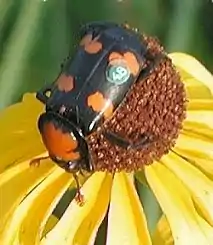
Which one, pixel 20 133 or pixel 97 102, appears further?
pixel 20 133

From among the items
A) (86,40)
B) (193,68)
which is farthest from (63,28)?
(86,40)

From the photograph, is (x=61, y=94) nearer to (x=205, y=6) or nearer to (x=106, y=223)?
(x=106, y=223)

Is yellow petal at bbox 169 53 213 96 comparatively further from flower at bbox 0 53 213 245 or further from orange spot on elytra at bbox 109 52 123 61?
orange spot on elytra at bbox 109 52 123 61

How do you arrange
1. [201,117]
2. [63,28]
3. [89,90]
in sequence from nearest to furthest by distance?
[89,90]
[201,117]
[63,28]

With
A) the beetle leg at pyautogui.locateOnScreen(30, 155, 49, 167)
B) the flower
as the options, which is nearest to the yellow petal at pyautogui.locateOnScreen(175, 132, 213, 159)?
the flower

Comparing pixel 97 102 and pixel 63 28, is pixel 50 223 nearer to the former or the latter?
pixel 97 102

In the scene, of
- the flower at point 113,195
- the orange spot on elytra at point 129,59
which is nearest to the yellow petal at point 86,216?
the flower at point 113,195

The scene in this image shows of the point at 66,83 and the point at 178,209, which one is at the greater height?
the point at 66,83
